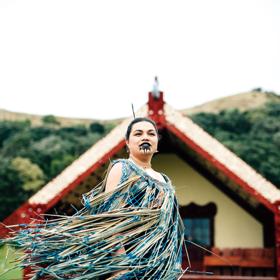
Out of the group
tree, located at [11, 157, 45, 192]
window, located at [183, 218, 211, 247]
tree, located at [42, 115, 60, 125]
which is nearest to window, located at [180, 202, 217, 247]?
window, located at [183, 218, 211, 247]

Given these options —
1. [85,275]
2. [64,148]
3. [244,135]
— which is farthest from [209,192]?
[244,135]

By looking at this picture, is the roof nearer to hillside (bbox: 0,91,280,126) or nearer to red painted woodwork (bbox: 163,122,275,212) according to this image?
red painted woodwork (bbox: 163,122,275,212)

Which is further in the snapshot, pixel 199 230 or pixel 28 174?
pixel 28 174

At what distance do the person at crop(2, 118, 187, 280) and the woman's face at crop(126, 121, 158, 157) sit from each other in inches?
5.1

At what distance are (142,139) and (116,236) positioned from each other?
27.7 inches

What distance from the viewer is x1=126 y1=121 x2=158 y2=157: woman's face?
386 centimetres

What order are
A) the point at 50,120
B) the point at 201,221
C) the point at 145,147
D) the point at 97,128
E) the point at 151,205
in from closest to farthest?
the point at 151,205 < the point at 145,147 < the point at 201,221 < the point at 97,128 < the point at 50,120

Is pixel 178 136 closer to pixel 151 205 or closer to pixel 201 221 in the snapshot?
pixel 201 221

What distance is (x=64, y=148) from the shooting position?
3744cm

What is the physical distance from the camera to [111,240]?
133 inches

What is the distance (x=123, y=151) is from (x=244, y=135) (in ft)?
106

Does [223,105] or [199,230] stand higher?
[223,105]

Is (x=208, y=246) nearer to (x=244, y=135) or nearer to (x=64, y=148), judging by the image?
(x=64, y=148)

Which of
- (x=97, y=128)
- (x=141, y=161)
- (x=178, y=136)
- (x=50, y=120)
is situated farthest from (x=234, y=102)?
(x=141, y=161)
